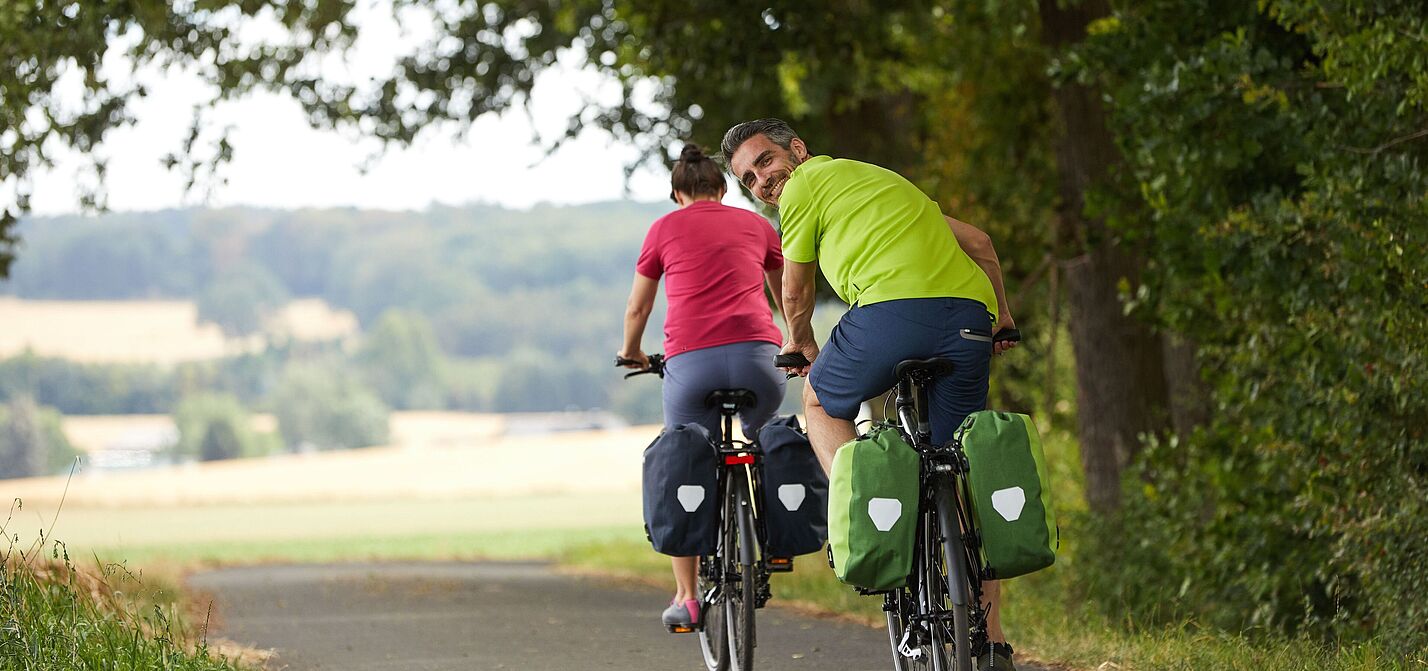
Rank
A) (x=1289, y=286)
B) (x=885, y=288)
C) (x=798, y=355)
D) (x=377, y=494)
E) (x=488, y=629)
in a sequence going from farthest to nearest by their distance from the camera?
1. (x=377, y=494)
2. (x=488, y=629)
3. (x=1289, y=286)
4. (x=798, y=355)
5. (x=885, y=288)

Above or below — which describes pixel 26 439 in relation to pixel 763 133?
above

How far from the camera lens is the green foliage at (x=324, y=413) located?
10044 centimetres

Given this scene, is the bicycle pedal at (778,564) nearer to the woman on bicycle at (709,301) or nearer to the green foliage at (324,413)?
the woman on bicycle at (709,301)

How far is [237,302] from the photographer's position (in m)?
117

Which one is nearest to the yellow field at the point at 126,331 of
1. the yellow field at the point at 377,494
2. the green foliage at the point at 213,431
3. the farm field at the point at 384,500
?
the green foliage at the point at 213,431

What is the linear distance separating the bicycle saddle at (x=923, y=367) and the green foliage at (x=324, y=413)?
309ft

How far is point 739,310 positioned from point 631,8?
8.59 metres

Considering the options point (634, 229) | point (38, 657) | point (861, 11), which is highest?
point (634, 229)

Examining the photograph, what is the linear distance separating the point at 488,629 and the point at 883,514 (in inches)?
193

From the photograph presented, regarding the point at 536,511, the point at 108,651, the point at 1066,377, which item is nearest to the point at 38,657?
the point at 108,651

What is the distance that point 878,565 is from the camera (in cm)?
474

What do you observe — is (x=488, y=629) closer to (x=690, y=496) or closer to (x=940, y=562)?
(x=690, y=496)

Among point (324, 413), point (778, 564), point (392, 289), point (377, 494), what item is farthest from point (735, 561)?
point (392, 289)

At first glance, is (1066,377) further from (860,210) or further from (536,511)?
(536,511)
